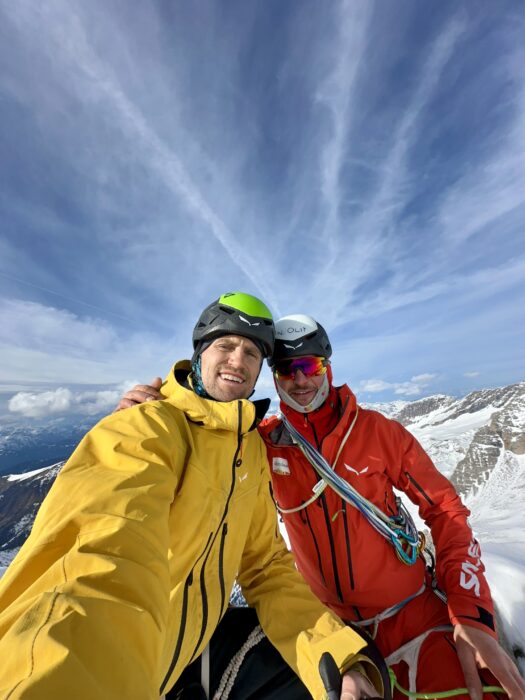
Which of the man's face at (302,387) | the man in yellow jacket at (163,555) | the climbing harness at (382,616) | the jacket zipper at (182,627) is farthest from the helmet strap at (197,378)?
the climbing harness at (382,616)

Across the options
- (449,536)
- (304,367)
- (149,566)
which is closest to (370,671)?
(449,536)

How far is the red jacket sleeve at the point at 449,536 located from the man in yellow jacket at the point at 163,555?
1.47 meters

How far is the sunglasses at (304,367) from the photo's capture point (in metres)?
4.79

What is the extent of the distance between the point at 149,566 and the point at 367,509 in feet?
9.97

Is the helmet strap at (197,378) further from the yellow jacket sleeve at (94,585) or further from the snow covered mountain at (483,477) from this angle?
the snow covered mountain at (483,477)

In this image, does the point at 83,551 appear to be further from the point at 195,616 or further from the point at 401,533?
the point at 401,533

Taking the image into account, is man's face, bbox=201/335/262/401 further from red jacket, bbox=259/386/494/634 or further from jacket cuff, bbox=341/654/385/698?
jacket cuff, bbox=341/654/385/698

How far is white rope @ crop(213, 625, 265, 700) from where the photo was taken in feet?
9.55

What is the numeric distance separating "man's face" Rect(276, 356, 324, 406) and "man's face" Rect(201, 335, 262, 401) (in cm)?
82

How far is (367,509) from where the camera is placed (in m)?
3.84

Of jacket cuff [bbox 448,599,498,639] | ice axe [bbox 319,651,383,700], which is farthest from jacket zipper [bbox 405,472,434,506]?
ice axe [bbox 319,651,383,700]

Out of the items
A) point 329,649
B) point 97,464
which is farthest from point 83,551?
point 329,649

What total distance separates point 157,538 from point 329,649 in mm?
1986

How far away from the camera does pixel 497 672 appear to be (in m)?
2.77
